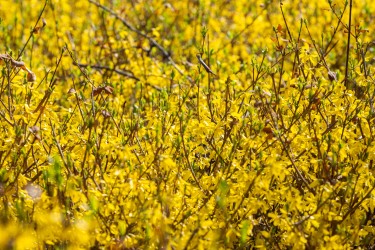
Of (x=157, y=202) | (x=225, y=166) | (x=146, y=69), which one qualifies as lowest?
(x=157, y=202)

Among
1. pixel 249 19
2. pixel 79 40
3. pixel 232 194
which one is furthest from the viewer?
pixel 249 19

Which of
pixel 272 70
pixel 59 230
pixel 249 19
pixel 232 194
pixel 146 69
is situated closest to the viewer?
pixel 59 230

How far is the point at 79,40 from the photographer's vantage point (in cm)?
752

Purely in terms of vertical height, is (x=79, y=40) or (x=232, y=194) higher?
(x=79, y=40)

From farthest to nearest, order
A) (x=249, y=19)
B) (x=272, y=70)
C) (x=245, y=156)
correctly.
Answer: (x=249, y=19)
(x=272, y=70)
(x=245, y=156)

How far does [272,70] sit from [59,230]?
152 centimetres

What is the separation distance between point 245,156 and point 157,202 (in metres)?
0.65

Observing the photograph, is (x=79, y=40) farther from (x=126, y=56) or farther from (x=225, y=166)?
(x=225, y=166)

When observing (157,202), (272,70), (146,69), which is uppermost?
(146,69)

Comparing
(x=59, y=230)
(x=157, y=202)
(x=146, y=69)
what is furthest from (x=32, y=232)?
(x=146, y=69)

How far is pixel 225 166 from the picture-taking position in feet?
9.76

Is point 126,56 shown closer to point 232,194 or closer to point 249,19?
point 249,19

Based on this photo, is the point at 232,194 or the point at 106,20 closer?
the point at 232,194

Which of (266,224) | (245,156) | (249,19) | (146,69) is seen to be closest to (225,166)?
(245,156)
